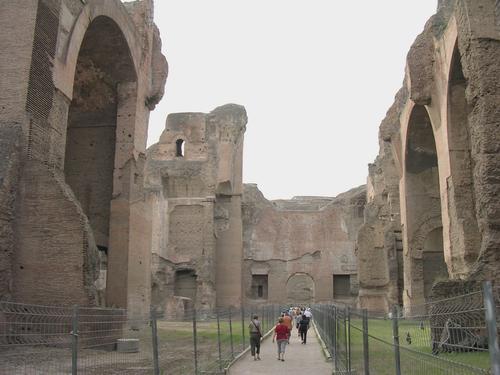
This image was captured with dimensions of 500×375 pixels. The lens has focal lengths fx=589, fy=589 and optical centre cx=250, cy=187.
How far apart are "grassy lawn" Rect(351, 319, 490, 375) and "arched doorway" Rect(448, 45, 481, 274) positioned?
400 centimetres

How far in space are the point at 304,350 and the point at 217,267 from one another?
16.4m

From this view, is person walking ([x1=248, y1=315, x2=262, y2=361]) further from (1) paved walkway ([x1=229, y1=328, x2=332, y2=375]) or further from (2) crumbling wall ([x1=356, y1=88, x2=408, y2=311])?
(2) crumbling wall ([x1=356, y1=88, x2=408, y2=311])

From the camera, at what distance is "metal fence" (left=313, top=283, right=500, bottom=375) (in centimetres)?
281

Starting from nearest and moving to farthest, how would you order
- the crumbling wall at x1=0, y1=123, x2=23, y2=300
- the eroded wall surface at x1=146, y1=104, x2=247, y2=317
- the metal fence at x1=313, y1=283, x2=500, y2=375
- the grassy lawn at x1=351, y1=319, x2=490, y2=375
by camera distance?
the metal fence at x1=313, y1=283, x2=500, y2=375 → the grassy lawn at x1=351, y1=319, x2=490, y2=375 → the crumbling wall at x1=0, y1=123, x2=23, y2=300 → the eroded wall surface at x1=146, y1=104, x2=247, y2=317

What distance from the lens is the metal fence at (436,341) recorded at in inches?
111

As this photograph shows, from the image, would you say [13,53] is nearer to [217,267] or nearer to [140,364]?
[140,364]

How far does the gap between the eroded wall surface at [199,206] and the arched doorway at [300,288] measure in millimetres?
9281

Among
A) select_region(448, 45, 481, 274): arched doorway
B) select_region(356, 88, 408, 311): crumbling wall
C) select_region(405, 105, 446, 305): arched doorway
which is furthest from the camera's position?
select_region(356, 88, 408, 311): crumbling wall

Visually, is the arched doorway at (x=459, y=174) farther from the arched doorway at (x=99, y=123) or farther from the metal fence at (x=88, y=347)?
the arched doorway at (x=99, y=123)

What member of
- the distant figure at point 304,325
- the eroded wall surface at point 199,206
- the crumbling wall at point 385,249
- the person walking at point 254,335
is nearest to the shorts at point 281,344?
the person walking at point 254,335

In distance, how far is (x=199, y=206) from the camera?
29.3 meters

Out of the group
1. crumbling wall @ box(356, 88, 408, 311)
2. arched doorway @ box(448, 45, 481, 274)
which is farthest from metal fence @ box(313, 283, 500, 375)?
crumbling wall @ box(356, 88, 408, 311)

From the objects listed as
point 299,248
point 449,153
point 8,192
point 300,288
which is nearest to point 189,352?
point 8,192

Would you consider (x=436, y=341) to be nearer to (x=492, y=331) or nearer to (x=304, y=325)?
(x=492, y=331)
